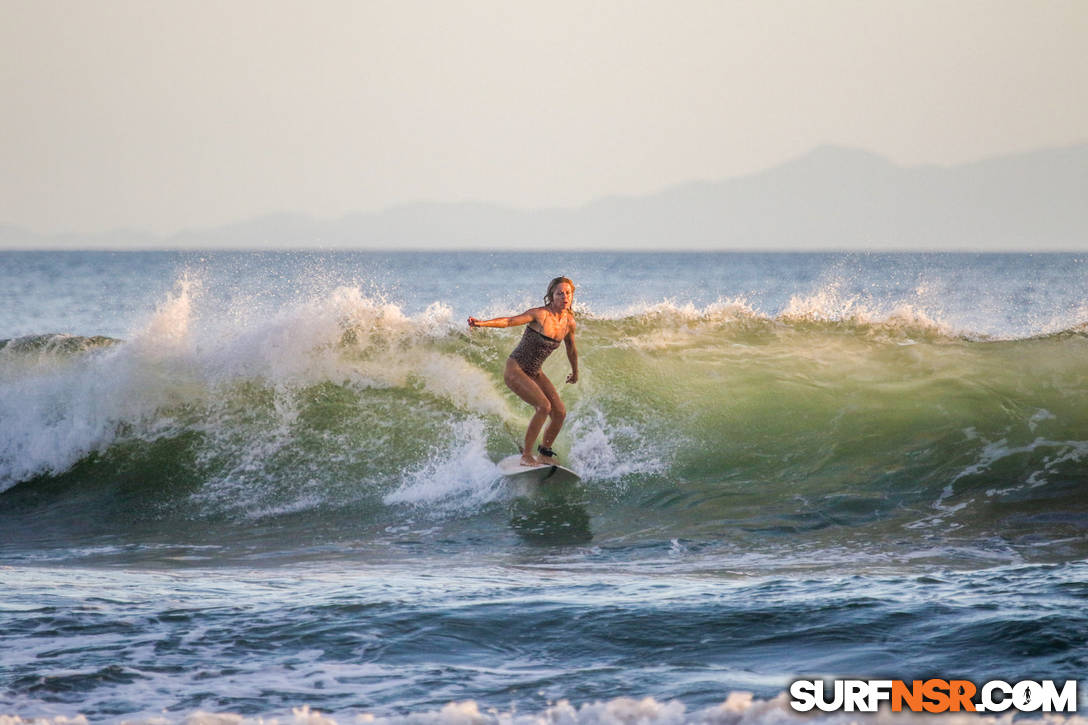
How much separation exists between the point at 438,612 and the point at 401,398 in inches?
272

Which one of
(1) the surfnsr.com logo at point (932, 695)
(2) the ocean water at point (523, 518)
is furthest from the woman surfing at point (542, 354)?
(1) the surfnsr.com logo at point (932, 695)

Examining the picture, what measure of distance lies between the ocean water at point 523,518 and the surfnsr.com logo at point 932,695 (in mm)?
143

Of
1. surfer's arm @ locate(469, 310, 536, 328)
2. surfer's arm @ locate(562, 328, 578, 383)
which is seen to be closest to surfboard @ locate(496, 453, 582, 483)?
surfer's arm @ locate(562, 328, 578, 383)

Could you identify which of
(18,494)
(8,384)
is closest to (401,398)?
(18,494)

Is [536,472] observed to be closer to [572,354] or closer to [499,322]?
[572,354]

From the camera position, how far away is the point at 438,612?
6.94m

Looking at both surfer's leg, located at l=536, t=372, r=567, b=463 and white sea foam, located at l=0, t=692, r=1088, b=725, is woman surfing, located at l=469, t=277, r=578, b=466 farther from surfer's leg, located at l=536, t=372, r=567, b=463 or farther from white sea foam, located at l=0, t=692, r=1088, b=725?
white sea foam, located at l=0, t=692, r=1088, b=725

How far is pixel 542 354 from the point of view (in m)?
10.7

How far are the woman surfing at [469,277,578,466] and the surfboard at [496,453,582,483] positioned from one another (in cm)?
30

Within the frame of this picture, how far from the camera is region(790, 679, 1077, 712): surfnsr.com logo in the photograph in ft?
16.7

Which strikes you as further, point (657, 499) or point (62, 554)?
point (657, 499)

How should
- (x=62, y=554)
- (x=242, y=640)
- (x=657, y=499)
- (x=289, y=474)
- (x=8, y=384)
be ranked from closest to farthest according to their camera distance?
(x=242, y=640)
(x=62, y=554)
(x=657, y=499)
(x=289, y=474)
(x=8, y=384)

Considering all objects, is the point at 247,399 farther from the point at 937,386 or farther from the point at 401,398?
the point at 937,386

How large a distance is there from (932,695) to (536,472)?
6.29m
